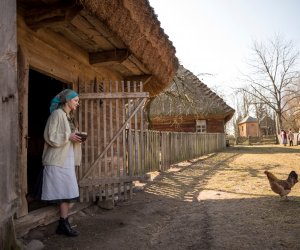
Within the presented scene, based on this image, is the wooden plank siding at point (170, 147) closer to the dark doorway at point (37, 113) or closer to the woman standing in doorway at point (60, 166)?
the dark doorway at point (37, 113)

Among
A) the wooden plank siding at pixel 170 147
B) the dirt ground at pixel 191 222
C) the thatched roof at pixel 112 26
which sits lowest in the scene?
the dirt ground at pixel 191 222

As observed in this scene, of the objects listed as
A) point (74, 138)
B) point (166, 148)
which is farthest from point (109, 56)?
point (166, 148)

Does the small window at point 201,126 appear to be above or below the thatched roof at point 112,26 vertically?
below

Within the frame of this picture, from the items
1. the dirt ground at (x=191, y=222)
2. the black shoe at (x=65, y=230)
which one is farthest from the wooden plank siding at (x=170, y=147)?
the black shoe at (x=65, y=230)

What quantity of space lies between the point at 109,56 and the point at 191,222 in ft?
9.31

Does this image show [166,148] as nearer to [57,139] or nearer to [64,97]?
[64,97]

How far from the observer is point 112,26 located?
13.3ft

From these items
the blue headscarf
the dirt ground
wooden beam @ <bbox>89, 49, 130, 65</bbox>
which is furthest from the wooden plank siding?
the blue headscarf

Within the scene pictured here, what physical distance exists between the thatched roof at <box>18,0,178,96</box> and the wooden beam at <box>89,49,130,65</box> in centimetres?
2

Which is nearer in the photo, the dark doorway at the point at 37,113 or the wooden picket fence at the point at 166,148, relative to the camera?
the dark doorway at the point at 37,113

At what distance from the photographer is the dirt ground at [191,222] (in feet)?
11.4

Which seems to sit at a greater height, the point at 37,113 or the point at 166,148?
the point at 37,113

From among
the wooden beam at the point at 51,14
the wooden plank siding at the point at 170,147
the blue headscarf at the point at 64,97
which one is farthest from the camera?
the wooden plank siding at the point at 170,147

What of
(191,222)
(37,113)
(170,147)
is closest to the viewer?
(191,222)
